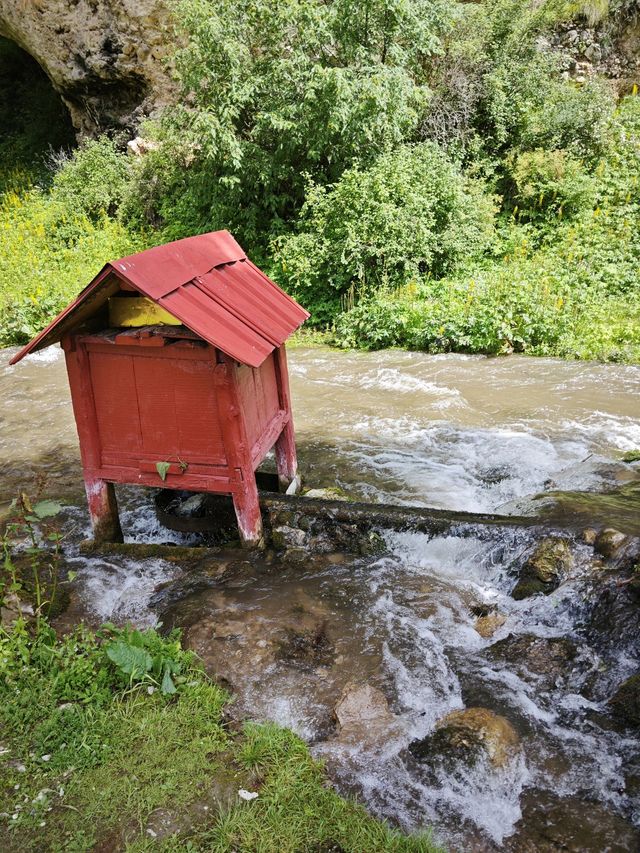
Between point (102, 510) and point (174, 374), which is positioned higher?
point (174, 374)

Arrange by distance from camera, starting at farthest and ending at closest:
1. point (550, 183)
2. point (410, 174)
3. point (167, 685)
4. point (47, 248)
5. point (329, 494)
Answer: point (47, 248) → point (550, 183) → point (410, 174) → point (329, 494) → point (167, 685)

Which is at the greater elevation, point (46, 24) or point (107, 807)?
point (46, 24)

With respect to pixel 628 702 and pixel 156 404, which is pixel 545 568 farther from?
pixel 156 404

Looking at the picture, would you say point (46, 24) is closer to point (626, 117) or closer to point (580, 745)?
point (626, 117)

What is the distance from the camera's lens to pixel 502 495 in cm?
680

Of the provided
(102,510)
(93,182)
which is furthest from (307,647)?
(93,182)

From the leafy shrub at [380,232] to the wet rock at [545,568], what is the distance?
302 inches

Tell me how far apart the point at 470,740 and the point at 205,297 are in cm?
360

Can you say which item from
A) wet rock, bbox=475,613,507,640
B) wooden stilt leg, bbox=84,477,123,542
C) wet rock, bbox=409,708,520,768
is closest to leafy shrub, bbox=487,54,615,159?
wet rock, bbox=475,613,507,640

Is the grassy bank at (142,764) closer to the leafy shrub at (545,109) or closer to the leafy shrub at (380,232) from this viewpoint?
the leafy shrub at (380,232)

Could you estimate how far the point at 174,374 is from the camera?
510cm

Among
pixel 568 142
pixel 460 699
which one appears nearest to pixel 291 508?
pixel 460 699

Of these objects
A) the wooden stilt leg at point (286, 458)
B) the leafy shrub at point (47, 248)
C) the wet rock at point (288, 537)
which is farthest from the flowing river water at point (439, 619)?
the leafy shrub at point (47, 248)

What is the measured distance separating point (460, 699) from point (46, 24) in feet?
66.9
